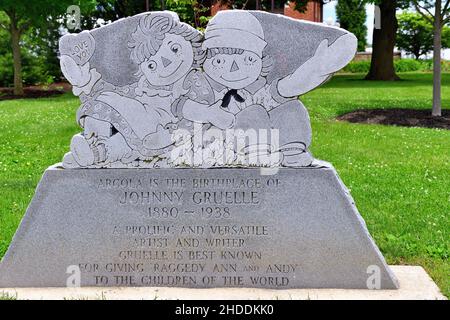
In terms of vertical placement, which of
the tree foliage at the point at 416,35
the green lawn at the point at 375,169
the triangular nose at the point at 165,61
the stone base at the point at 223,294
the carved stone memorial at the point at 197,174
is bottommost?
the stone base at the point at 223,294

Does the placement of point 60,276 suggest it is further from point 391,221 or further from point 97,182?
point 391,221

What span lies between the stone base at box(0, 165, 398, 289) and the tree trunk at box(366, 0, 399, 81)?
2599 centimetres

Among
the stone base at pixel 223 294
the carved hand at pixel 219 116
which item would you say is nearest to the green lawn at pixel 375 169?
the stone base at pixel 223 294

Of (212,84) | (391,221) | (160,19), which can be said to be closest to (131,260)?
(212,84)

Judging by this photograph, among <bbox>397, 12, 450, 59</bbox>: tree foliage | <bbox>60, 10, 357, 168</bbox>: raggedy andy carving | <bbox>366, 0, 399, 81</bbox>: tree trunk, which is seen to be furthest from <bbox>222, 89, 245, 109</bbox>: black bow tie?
<bbox>397, 12, 450, 59</bbox>: tree foliage

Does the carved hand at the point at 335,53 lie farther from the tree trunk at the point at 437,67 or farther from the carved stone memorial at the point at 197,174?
the tree trunk at the point at 437,67

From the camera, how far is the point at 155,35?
495cm

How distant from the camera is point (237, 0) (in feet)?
89.6

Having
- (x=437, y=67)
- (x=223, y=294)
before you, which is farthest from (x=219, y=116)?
(x=437, y=67)

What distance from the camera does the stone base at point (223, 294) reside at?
4762 millimetres

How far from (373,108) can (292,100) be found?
12299 mm

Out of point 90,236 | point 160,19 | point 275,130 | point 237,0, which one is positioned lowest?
point 90,236

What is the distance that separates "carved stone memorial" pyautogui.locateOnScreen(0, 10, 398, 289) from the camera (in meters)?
4.91

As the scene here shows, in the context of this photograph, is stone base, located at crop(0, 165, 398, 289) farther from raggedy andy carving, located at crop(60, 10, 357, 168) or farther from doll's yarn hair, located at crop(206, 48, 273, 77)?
doll's yarn hair, located at crop(206, 48, 273, 77)
